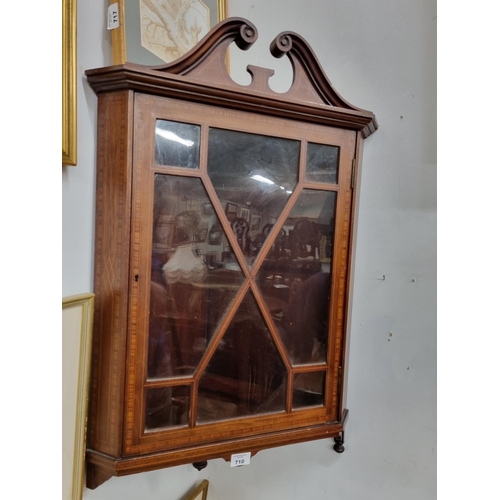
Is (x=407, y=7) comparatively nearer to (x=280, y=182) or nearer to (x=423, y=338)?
(x=280, y=182)

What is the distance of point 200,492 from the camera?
112 cm

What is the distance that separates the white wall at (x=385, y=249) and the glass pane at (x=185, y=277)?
420 millimetres

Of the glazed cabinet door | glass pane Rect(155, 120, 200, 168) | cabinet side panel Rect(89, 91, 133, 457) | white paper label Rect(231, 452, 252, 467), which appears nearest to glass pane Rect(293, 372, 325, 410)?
the glazed cabinet door

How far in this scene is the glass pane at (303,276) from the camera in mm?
798

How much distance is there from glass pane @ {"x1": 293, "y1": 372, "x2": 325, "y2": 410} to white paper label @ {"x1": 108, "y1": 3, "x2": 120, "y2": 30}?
0.76 m

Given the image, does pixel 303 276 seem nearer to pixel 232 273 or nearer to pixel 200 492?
pixel 232 273

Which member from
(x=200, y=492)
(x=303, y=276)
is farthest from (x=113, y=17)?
(x=200, y=492)

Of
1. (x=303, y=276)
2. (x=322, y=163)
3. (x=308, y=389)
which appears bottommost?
(x=308, y=389)

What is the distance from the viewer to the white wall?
96cm

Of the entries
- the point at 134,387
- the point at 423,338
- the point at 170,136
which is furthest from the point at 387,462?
the point at 170,136

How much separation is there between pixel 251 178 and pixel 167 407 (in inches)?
17.2

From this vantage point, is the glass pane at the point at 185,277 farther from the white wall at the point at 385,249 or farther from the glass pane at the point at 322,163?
the white wall at the point at 385,249

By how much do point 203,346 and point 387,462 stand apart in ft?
1.99

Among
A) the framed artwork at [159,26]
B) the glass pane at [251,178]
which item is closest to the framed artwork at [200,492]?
the glass pane at [251,178]
